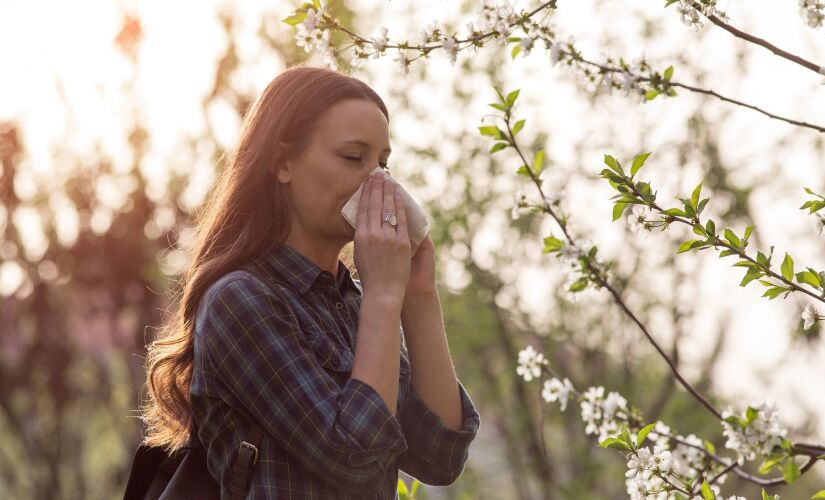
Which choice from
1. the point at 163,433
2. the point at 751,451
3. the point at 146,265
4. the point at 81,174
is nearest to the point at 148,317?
the point at 146,265

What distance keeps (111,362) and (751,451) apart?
912 centimetres

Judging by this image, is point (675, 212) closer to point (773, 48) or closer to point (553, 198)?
point (773, 48)

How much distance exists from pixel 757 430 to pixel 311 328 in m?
0.97

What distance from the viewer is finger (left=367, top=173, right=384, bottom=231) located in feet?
6.93

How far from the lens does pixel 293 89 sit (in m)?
2.27

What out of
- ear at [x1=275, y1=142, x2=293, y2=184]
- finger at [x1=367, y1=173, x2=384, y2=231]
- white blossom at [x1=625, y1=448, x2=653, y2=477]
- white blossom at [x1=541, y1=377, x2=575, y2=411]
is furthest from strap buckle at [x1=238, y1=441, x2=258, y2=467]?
white blossom at [x1=541, y1=377, x2=575, y2=411]

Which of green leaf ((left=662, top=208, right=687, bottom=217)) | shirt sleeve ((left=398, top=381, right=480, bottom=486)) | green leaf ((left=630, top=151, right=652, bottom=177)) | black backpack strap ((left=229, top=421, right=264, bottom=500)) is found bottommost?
black backpack strap ((left=229, top=421, right=264, bottom=500))

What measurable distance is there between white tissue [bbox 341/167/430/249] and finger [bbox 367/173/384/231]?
1.2 inches

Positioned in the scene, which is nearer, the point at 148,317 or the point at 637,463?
the point at 637,463

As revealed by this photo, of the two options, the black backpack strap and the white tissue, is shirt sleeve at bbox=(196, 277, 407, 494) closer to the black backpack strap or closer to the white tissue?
the black backpack strap

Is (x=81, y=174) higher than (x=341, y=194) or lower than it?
higher

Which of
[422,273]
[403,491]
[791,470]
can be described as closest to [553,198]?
[422,273]

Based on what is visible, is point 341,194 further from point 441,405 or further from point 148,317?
point 148,317

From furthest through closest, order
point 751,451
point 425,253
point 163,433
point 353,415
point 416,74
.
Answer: point 416,74
point 425,253
point 163,433
point 353,415
point 751,451
